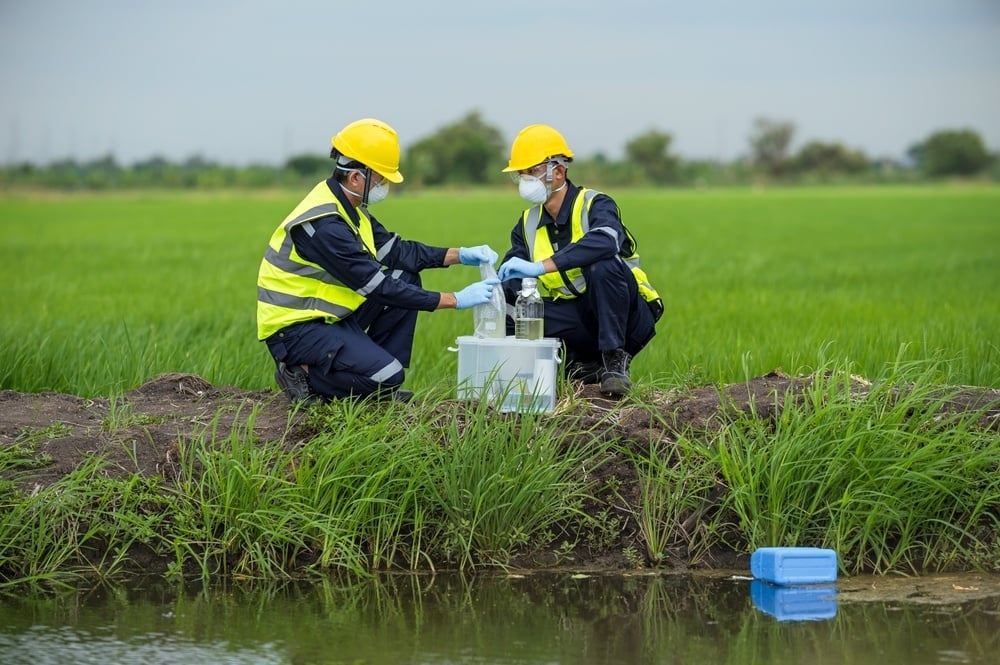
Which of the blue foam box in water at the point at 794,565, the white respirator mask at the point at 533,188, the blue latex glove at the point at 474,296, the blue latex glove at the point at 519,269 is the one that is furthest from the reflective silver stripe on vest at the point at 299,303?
the blue foam box in water at the point at 794,565

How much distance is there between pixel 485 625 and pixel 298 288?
2.36 meters

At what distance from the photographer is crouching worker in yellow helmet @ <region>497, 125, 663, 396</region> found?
692 cm

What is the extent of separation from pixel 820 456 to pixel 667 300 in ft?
27.8

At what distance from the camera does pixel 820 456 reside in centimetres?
588

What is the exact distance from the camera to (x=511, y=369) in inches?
259

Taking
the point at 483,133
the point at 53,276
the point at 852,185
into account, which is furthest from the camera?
the point at 852,185

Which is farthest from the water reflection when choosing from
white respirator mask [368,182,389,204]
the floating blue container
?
white respirator mask [368,182,389,204]

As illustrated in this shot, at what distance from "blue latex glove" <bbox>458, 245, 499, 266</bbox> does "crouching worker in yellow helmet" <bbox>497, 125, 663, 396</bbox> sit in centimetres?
7

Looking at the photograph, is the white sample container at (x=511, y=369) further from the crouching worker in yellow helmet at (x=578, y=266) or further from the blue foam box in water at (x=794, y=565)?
the blue foam box in water at (x=794, y=565)

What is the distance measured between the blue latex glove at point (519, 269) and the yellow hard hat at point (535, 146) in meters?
0.50

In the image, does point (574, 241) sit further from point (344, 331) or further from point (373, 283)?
point (344, 331)

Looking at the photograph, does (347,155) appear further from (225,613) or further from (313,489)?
(225,613)

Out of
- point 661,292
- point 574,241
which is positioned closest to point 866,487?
point 574,241

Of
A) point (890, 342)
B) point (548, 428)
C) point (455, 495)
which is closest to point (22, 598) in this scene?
point (455, 495)
